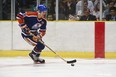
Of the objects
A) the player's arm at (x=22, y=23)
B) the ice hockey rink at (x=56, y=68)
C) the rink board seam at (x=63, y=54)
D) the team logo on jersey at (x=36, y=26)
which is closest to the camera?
the ice hockey rink at (x=56, y=68)

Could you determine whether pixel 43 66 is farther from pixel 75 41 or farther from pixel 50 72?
A: pixel 75 41

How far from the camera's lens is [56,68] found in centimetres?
1183

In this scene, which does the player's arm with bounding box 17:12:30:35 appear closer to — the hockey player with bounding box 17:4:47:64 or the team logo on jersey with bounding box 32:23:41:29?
the hockey player with bounding box 17:4:47:64

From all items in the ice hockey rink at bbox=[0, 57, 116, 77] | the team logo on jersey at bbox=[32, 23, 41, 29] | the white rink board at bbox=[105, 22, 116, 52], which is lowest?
the ice hockey rink at bbox=[0, 57, 116, 77]

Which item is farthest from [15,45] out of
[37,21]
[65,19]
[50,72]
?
[50,72]

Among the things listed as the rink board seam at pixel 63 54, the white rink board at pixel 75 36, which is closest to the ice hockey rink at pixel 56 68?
the rink board seam at pixel 63 54

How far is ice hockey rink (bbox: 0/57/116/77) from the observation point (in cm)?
1073

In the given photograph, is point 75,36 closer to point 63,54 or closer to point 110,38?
point 63,54

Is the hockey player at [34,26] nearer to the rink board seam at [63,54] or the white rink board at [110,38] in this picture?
the rink board seam at [63,54]

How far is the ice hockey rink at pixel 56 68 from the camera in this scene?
10.7 m

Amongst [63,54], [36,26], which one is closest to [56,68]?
[36,26]

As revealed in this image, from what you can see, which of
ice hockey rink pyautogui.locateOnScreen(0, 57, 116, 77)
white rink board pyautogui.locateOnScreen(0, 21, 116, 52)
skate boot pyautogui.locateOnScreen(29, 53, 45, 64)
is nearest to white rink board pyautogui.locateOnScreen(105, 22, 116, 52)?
white rink board pyautogui.locateOnScreen(0, 21, 116, 52)

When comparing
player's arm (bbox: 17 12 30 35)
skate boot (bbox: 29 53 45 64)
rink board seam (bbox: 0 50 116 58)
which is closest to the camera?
player's arm (bbox: 17 12 30 35)

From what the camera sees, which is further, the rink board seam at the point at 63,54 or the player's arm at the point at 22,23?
the rink board seam at the point at 63,54
